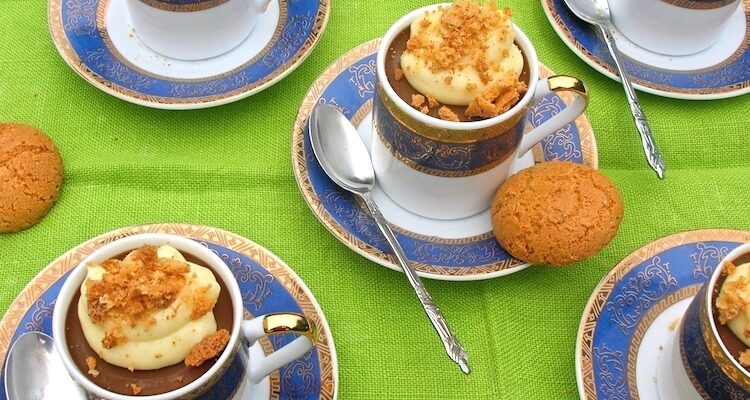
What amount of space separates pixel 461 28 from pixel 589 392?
1.66ft

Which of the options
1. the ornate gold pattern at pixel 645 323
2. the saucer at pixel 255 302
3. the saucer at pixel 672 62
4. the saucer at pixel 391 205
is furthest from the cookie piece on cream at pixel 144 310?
the saucer at pixel 672 62

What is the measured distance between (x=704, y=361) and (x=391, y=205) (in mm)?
479

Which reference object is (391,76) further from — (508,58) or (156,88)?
(156,88)

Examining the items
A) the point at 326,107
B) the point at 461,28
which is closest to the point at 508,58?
the point at 461,28

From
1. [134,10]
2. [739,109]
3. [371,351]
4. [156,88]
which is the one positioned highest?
[134,10]

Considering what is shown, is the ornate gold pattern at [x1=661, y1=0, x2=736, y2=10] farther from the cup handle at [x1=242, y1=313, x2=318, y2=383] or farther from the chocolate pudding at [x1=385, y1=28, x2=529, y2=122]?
the cup handle at [x1=242, y1=313, x2=318, y2=383]

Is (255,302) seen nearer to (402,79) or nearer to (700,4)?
(402,79)

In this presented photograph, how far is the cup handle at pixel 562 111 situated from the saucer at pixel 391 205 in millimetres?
74

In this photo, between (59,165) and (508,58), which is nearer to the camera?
(508,58)

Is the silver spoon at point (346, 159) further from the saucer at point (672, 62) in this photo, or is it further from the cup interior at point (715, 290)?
the saucer at point (672, 62)

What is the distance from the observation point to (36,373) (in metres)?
0.91

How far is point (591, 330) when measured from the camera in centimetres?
101

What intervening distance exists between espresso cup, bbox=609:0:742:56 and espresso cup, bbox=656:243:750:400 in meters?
0.53

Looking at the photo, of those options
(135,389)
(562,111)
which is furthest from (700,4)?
(135,389)
